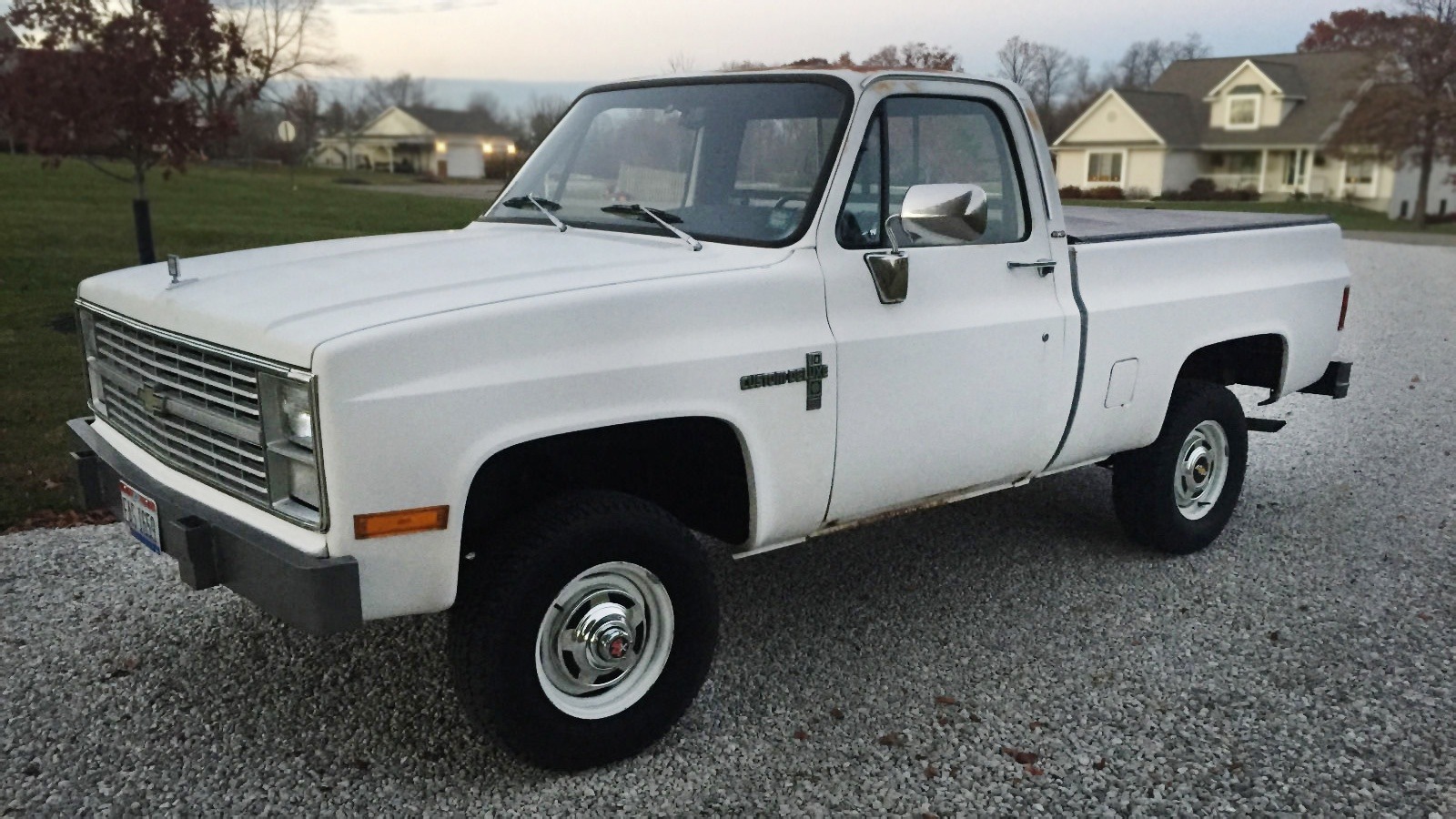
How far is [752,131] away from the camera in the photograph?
4184 millimetres

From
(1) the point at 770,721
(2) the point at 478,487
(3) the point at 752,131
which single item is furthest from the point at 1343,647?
(2) the point at 478,487

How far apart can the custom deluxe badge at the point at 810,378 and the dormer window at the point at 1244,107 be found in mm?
47810

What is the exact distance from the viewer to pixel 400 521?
9.91ft

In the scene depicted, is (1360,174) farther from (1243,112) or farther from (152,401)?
(152,401)

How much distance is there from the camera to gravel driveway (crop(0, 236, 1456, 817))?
3.51 meters

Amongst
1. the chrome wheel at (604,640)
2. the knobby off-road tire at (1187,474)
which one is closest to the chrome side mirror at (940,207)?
the chrome wheel at (604,640)

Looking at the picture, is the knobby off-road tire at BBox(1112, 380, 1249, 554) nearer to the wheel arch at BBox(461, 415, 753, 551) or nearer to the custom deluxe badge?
the custom deluxe badge

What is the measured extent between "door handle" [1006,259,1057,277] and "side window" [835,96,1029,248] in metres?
0.11

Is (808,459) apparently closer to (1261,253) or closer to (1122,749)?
(1122,749)

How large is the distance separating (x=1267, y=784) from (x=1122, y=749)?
16.7 inches

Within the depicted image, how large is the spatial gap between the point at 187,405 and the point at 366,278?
640mm

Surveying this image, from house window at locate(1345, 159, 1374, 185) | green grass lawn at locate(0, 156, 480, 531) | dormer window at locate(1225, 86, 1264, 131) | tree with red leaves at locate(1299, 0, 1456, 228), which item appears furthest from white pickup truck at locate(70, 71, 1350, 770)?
house window at locate(1345, 159, 1374, 185)

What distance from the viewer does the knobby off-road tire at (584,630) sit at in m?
3.29

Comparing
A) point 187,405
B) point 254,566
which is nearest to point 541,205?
point 187,405
